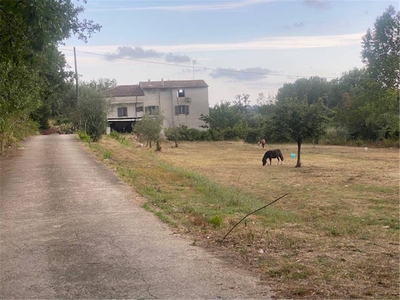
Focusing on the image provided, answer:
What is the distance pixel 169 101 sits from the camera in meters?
80.7

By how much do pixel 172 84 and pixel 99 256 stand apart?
2965 inches

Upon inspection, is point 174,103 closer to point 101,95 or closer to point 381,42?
point 101,95

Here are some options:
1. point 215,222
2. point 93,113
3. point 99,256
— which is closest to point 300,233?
point 215,222

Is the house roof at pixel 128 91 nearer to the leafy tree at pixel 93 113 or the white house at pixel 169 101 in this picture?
the white house at pixel 169 101

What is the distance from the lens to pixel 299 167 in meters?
35.1

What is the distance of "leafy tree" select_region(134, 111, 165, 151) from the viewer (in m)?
52.3

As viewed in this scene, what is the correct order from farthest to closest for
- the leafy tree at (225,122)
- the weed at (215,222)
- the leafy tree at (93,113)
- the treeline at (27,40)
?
the leafy tree at (225,122) < the leafy tree at (93,113) < the weed at (215,222) < the treeline at (27,40)

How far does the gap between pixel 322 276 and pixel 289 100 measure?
32.3 metres

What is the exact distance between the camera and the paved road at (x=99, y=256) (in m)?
5.55

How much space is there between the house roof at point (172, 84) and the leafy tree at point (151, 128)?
26.8 m

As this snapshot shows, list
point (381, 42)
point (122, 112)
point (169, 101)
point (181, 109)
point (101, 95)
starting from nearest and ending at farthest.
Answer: point (381, 42), point (101, 95), point (122, 112), point (169, 101), point (181, 109)

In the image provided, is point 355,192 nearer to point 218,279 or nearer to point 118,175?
point 118,175

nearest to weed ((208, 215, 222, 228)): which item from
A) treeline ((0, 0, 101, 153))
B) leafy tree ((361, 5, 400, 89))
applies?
treeline ((0, 0, 101, 153))

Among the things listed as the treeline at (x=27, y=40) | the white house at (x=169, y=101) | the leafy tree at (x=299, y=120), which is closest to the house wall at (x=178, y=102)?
the white house at (x=169, y=101)
